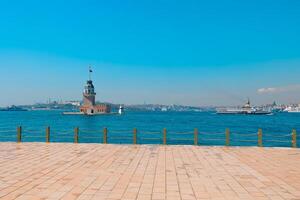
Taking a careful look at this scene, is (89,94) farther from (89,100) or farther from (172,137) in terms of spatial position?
(172,137)

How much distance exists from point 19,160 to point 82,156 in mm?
3225

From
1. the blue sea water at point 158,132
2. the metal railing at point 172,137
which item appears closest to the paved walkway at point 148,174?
the metal railing at point 172,137

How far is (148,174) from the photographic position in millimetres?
13141

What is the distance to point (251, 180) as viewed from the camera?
1216cm

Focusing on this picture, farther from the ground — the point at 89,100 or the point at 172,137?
the point at 89,100

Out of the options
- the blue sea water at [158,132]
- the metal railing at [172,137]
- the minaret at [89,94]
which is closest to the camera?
the metal railing at [172,137]

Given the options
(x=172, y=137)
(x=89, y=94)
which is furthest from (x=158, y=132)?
(x=89, y=94)

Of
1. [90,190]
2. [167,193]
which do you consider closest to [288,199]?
[167,193]

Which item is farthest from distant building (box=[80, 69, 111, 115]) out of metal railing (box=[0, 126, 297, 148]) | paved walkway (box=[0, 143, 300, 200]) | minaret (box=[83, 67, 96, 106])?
paved walkway (box=[0, 143, 300, 200])

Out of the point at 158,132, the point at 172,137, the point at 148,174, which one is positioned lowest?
the point at 172,137

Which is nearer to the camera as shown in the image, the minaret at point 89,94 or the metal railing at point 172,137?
the metal railing at point 172,137

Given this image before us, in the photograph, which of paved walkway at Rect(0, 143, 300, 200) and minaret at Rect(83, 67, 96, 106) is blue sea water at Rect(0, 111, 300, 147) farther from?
minaret at Rect(83, 67, 96, 106)

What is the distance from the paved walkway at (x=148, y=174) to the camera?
10.3 m

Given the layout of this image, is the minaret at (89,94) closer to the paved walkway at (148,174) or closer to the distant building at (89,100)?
the distant building at (89,100)
